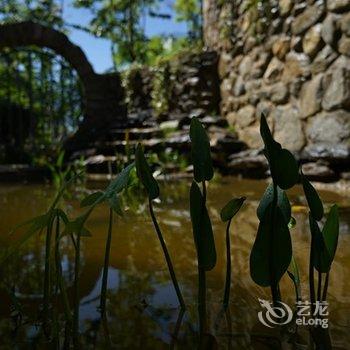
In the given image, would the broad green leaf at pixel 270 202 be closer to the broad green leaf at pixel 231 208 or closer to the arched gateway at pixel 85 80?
the broad green leaf at pixel 231 208

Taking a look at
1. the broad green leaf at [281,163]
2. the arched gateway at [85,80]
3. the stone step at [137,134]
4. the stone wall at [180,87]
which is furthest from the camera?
the arched gateway at [85,80]

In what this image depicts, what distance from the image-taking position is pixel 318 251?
30.7 inches

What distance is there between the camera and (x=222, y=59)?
5672 mm

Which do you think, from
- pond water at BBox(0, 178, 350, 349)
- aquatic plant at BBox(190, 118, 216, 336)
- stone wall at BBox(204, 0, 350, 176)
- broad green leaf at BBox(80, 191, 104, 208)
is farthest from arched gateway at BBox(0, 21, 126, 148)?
aquatic plant at BBox(190, 118, 216, 336)

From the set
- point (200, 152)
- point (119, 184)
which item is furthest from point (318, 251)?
point (119, 184)

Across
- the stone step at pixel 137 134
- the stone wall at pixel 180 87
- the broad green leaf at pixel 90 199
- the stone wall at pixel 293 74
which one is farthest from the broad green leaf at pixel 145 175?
the stone wall at pixel 180 87

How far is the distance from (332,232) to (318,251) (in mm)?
43

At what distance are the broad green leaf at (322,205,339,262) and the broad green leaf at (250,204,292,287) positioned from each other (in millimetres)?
94

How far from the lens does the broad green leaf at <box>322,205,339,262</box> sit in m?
0.77

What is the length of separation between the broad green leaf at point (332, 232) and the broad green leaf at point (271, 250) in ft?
0.31

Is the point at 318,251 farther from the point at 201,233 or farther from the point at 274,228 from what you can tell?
the point at 201,233

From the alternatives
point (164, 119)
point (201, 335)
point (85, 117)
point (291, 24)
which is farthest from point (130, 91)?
point (201, 335)

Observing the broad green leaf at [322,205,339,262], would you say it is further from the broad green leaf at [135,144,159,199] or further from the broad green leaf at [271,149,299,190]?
the broad green leaf at [135,144,159,199]

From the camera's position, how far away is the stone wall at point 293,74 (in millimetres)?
3285
